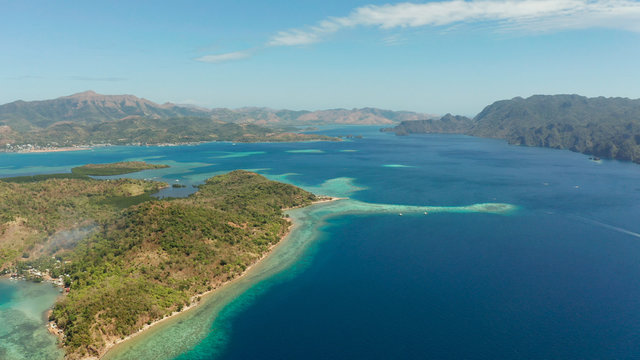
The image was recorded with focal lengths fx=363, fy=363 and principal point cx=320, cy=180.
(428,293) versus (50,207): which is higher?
(50,207)

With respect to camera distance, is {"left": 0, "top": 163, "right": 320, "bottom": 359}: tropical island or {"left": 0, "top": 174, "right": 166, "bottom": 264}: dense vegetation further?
{"left": 0, "top": 174, "right": 166, "bottom": 264}: dense vegetation

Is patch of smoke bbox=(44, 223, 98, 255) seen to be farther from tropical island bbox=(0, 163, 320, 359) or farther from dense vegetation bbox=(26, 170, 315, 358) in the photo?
dense vegetation bbox=(26, 170, 315, 358)

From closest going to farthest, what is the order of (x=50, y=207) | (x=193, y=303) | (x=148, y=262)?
(x=193, y=303), (x=148, y=262), (x=50, y=207)

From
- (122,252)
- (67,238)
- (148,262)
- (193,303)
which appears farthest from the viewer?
(67,238)

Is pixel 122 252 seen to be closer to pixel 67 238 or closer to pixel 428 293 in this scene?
pixel 67 238

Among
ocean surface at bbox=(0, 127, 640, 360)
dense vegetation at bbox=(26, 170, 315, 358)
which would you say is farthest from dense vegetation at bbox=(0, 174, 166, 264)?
ocean surface at bbox=(0, 127, 640, 360)

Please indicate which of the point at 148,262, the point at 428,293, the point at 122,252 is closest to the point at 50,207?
the point at 122,252
